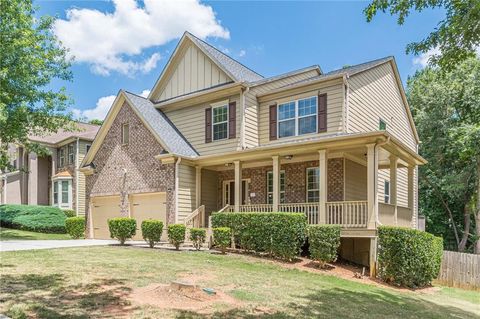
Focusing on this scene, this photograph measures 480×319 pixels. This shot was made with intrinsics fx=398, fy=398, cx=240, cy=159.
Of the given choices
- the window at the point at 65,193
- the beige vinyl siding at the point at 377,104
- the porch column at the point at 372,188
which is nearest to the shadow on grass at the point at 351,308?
the porch column at the point at 372,188

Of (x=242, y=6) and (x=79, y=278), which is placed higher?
(x=242, y=6)

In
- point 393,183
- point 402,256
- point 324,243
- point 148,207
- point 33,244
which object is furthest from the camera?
point 148,207

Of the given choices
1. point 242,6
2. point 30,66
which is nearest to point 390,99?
point 242,6

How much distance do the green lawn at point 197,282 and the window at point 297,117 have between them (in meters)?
5.84

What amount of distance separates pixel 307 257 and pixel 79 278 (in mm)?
8048

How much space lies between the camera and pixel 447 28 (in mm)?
7301

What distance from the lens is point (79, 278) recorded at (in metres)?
7.89

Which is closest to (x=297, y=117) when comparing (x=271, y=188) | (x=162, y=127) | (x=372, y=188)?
(x=271, y=188)

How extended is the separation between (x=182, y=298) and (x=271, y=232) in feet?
21.4

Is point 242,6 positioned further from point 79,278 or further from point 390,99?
point 79,278

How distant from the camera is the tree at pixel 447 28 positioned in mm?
6777

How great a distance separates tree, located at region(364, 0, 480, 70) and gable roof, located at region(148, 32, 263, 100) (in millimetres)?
9550

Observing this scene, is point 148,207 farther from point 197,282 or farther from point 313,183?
point 197,282

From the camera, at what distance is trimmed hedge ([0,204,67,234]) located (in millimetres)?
24109
